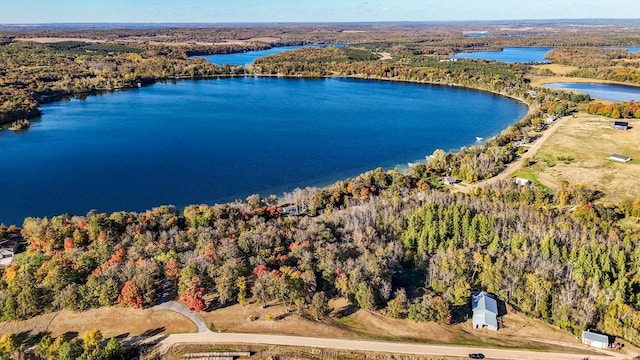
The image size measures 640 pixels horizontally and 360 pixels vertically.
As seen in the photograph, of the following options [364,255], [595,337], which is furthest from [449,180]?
[595,337]

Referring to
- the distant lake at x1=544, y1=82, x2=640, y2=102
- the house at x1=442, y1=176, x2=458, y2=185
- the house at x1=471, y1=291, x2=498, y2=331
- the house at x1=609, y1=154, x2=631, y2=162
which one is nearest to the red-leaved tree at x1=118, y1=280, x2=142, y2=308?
the house at x1=471, y1=291, x2=498, y2=331

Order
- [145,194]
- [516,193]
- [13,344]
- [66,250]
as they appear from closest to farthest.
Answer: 1. [13,344]
2. [66,250]
3. [516,193]
4. [145,194]

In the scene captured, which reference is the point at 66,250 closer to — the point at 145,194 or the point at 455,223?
the point at 145,194

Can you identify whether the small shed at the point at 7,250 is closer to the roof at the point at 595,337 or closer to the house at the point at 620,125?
the roof at the point at 595,337

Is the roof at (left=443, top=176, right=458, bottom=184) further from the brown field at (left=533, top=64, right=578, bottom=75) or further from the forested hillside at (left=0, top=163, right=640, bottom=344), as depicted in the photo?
the brown field at (left=533, top=64, right=578, bottom=75)

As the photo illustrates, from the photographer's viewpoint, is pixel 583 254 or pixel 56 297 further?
pixel 583 254

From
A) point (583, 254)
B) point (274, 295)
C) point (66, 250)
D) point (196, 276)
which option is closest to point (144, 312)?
point (196, 276)

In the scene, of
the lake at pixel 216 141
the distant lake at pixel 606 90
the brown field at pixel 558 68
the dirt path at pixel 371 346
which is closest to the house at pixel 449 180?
the lake at pixel 216 141

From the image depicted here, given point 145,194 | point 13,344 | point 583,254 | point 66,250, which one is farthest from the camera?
point 145,194
